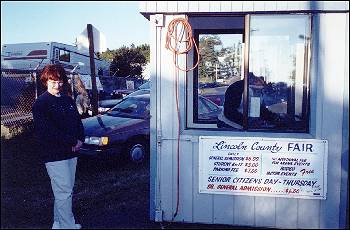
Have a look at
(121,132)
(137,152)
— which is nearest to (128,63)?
(137,152)

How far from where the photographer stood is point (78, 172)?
28.0 feet

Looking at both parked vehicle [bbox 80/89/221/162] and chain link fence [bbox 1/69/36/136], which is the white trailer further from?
parked vehicle [bbox 80/89/221/162]

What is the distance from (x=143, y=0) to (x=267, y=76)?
191cm

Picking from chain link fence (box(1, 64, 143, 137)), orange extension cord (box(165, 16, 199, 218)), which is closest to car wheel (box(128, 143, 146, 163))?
orange extension cord (box(165, 16, 199, 218))

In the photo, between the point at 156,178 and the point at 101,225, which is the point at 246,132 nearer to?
the point at 156,178

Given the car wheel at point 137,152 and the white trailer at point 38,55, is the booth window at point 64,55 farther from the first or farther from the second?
the car wheel at point 137,152

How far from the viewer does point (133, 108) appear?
9.77 meters

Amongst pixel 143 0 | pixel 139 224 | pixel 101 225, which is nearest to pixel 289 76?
pixel 143 0

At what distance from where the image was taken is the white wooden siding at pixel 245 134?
5082 millimetres

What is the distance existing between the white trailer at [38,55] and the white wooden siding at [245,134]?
14810mm

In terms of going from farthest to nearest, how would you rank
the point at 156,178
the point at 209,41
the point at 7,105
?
1. the point at 7,105
2. the point at 209,41
3. the point at 156,178

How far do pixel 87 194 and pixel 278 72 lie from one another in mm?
3693

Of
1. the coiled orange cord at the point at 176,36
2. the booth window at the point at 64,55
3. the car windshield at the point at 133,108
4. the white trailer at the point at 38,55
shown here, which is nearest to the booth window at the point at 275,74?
the coiled orange cord at the point at 176,36

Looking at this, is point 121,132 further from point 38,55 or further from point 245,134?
point 38,55
